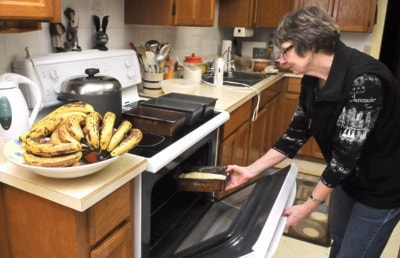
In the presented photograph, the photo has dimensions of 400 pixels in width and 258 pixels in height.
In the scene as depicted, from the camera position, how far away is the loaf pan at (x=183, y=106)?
1.38m

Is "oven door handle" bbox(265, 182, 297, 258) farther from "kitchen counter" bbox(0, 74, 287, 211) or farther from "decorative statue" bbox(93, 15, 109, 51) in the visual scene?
"decorative statue" bbox(93, 15, 109, 51)

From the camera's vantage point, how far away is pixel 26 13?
3.04 feet

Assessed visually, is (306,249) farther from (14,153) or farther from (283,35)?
(14,153)

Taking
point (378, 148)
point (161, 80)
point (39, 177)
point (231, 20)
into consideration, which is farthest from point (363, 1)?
point (39, 177)

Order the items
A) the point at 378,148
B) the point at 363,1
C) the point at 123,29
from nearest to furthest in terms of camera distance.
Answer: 1. the point at 378,148
2. the point at 123,29
3. the point at 363,1

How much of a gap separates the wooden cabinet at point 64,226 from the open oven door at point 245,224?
27 centimetres

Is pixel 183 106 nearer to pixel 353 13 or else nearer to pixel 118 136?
pixel 118 136

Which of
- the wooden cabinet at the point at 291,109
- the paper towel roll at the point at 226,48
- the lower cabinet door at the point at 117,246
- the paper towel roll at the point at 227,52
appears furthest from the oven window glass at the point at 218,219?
the wooden cabinet at the point at 291,109

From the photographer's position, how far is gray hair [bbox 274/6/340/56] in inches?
43.9

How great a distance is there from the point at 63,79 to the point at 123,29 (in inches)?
27.9

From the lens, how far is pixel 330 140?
1275mm

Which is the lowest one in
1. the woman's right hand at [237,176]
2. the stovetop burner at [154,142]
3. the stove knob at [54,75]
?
the woman's right hand at [237,176]

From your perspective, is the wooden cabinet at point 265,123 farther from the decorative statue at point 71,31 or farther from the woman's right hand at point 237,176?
the decorative statue at point 71,31

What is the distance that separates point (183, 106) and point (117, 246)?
25.1 inches
